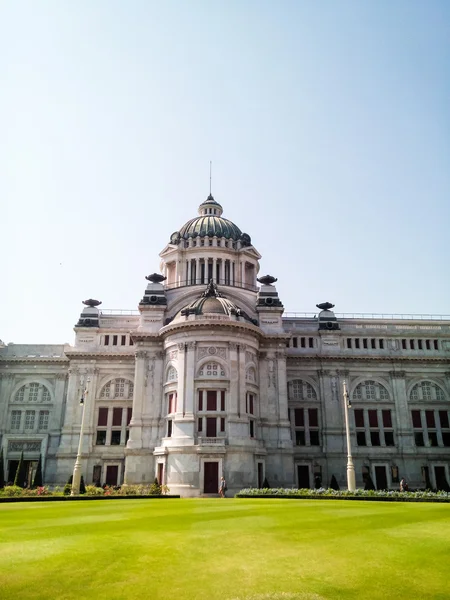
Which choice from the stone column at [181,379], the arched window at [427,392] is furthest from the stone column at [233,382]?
the arched window at [427,392]

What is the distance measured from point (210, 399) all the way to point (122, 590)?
44213 millimetres

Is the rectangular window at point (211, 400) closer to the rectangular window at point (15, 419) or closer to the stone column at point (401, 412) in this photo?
the stone column at point (401, 412)

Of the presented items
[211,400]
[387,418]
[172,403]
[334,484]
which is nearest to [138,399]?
[172,403]

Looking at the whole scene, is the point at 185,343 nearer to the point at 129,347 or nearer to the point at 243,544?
the point at 129,347

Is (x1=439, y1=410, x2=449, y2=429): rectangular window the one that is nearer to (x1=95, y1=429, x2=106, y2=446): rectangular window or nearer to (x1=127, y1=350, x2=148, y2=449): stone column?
(x1=127, y1=350, x2=148, y2=449): stone column

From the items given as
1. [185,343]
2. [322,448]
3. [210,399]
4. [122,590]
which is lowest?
[122,590]

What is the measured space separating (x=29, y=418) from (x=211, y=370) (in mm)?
27032

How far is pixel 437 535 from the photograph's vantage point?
1511 cm

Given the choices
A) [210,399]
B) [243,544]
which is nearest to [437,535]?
[243,544]

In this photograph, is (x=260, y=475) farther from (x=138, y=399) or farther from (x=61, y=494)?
(x=61, y=494)

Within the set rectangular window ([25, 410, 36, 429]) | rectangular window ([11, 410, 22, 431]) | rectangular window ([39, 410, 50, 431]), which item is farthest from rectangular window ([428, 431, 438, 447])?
rectangular window ([11, 410, 22, 431])

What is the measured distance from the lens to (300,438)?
6359cm

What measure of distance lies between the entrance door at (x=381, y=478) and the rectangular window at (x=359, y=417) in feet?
18.6

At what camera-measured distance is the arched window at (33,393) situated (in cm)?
6544
